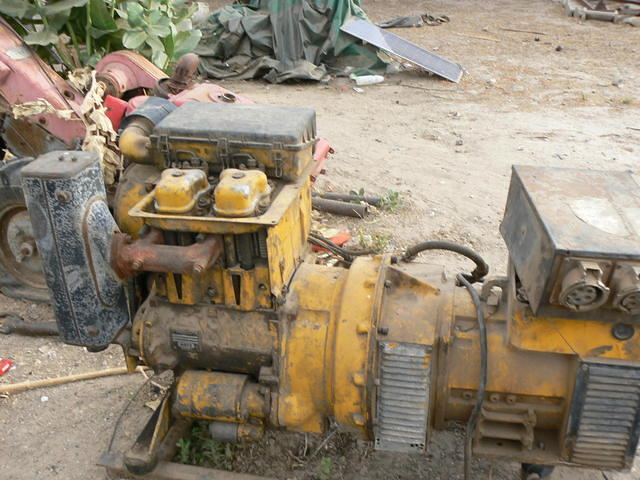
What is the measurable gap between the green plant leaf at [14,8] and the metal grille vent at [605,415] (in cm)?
489

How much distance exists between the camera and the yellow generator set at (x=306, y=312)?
2160 millimetres

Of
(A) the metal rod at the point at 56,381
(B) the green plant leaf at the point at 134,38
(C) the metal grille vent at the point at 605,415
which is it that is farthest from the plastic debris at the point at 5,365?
(B) the green plant leaf at the point at 134,38

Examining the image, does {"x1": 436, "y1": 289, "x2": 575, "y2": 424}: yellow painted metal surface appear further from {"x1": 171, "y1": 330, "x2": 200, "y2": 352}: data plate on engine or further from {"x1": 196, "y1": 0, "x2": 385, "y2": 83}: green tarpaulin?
{"x1": 196, "y1": 0, "x2": 385, "y2": 83}: green tarpaulin

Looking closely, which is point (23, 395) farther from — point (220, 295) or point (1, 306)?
point (220, 295)

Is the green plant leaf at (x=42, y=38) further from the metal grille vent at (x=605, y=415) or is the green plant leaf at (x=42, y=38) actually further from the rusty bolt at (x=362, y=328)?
the metal grille vent at (x=605, y=415)

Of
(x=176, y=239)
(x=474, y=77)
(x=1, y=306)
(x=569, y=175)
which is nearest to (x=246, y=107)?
(x=176, y=239)

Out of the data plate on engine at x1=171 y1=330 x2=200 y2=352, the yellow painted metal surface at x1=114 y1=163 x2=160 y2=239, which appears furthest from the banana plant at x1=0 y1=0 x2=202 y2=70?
the data plate on engine at x1=171 y1=330 x2=200 y2=352

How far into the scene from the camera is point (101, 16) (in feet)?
18.0

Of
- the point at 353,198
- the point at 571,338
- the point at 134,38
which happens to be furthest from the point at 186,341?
the point at 134,38

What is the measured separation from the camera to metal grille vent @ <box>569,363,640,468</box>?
2.10 metres

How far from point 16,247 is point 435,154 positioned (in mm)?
4172

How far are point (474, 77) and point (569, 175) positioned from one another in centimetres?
739

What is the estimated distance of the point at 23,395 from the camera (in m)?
3.22

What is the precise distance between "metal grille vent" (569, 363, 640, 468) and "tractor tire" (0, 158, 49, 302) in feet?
10.1
